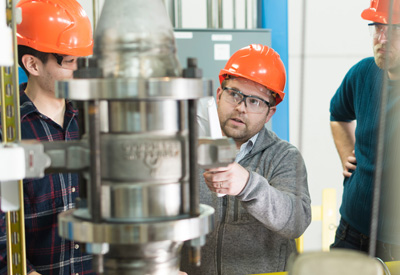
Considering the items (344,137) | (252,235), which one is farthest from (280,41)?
(252,235)

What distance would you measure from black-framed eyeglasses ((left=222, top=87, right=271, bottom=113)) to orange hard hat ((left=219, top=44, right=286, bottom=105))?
0.06 metres

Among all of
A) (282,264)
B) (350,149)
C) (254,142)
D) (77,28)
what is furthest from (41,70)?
(350,149)

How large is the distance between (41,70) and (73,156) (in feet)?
3.94

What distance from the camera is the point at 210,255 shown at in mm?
1576

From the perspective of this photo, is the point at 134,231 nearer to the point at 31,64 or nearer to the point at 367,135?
the point at 31,64

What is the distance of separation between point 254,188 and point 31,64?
83 centimetres

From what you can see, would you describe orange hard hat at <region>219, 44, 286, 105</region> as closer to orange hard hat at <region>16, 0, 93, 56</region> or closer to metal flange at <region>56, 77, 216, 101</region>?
orange hard hat at <region>16, 0, 93, 56</region>

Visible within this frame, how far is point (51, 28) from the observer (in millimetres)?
1548

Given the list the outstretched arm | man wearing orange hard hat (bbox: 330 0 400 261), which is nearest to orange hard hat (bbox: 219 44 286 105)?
man wearing orange hard hat (bbox: 330 0 400 261)

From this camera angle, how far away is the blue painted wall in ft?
10.5

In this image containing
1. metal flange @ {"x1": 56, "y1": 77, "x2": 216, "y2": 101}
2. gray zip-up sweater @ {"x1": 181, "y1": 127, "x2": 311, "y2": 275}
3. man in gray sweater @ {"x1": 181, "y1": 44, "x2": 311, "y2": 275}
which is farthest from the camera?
gray zip-up sweater @ {"x1": 181, "y1": 127, "x2": 311, "y2": 275}

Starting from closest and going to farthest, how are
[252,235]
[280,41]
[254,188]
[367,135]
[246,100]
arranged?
[254,188] < [252,235] < [246,100] < [367,135] < [280,41]

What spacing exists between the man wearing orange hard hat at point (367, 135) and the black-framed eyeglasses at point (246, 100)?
17.6 inches

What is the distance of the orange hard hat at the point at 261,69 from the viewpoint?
1.73 metres
